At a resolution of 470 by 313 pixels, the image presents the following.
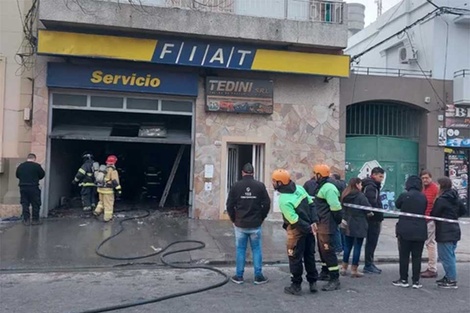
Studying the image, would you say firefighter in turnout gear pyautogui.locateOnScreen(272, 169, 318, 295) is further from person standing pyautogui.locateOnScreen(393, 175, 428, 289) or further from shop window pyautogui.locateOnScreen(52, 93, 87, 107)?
shop window pyautogui.locateOnScreen(52, 93, 87, 107)

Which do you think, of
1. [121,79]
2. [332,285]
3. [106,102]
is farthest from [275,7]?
[332,285]

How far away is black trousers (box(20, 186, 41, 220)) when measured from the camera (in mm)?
11164

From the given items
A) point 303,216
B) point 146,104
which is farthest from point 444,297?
point 146,104

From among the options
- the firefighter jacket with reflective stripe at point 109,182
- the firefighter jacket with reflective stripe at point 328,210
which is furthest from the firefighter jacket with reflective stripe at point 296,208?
the firefighter jacket with reflective stripe at point 109,182

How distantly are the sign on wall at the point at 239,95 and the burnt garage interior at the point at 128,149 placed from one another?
784 mm

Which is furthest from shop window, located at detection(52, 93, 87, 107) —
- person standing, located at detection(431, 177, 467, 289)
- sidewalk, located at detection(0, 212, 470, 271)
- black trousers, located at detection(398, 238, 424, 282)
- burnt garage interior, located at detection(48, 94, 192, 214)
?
person standing, located at detection(431, 177, 467, 289)

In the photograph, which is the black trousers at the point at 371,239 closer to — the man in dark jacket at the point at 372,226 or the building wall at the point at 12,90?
the man in dark jacket at the point at 372,226

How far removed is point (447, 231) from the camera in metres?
7.14

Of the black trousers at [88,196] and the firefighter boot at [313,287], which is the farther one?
the black trousers at [88,196]

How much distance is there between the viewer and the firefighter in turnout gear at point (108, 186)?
11.9 m

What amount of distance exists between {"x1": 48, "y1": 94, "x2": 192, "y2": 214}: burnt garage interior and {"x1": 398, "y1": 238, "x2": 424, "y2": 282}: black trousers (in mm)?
7363

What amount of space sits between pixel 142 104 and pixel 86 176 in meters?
2.45

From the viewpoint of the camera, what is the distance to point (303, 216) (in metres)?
6.56

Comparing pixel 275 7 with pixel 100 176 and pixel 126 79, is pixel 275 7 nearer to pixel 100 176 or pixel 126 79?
pixel 126 79
